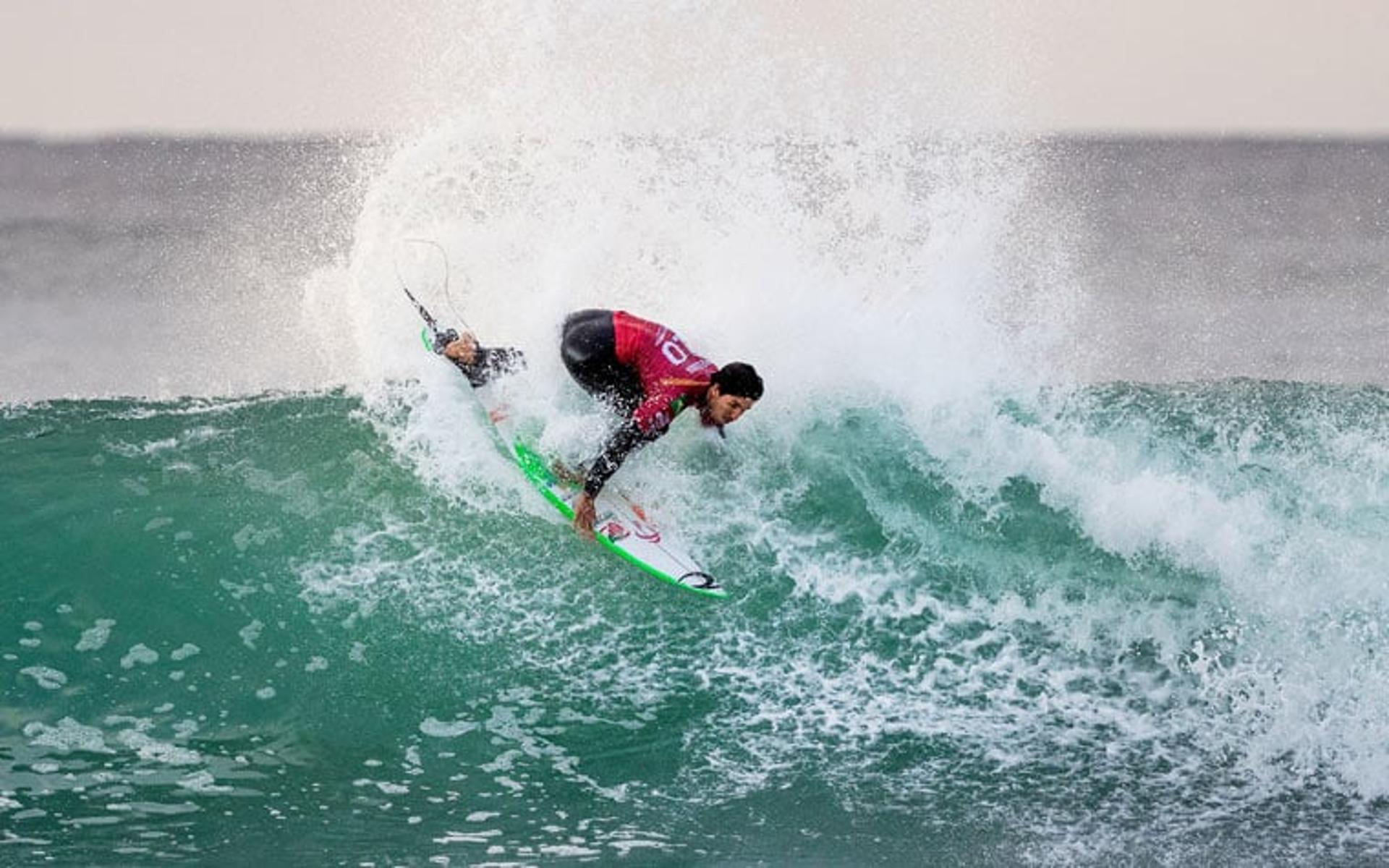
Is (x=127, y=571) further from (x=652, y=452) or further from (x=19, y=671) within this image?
(x=652, y=452)

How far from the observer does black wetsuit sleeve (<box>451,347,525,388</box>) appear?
22.1 feet

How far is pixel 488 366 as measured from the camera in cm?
675

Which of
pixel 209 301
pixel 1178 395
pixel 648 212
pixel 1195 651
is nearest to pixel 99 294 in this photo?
pixel 209 301

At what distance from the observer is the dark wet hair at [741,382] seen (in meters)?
5.71

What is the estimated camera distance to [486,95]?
8367 mm

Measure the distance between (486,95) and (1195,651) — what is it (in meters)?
4.81

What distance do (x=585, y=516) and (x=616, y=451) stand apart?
0.96ft

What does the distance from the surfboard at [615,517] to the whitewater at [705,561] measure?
0.10 meters

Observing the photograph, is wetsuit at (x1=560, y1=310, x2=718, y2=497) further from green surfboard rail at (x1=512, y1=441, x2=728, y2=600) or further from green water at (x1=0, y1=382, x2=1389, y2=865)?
green water at (x1=0, y1=382, x2=1389, y2=865)

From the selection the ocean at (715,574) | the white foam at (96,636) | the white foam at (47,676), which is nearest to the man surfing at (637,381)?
the ocean at (715,574)

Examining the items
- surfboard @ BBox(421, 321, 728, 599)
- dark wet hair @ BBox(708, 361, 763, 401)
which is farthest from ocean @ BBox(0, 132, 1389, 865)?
dark wet hair @ BBox(708, 361, 763, 401)

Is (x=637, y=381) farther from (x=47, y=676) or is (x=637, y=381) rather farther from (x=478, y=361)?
(x=47, y=676)

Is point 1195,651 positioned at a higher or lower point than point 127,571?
lower

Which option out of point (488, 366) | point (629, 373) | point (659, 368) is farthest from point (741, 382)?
point (488, 366)
